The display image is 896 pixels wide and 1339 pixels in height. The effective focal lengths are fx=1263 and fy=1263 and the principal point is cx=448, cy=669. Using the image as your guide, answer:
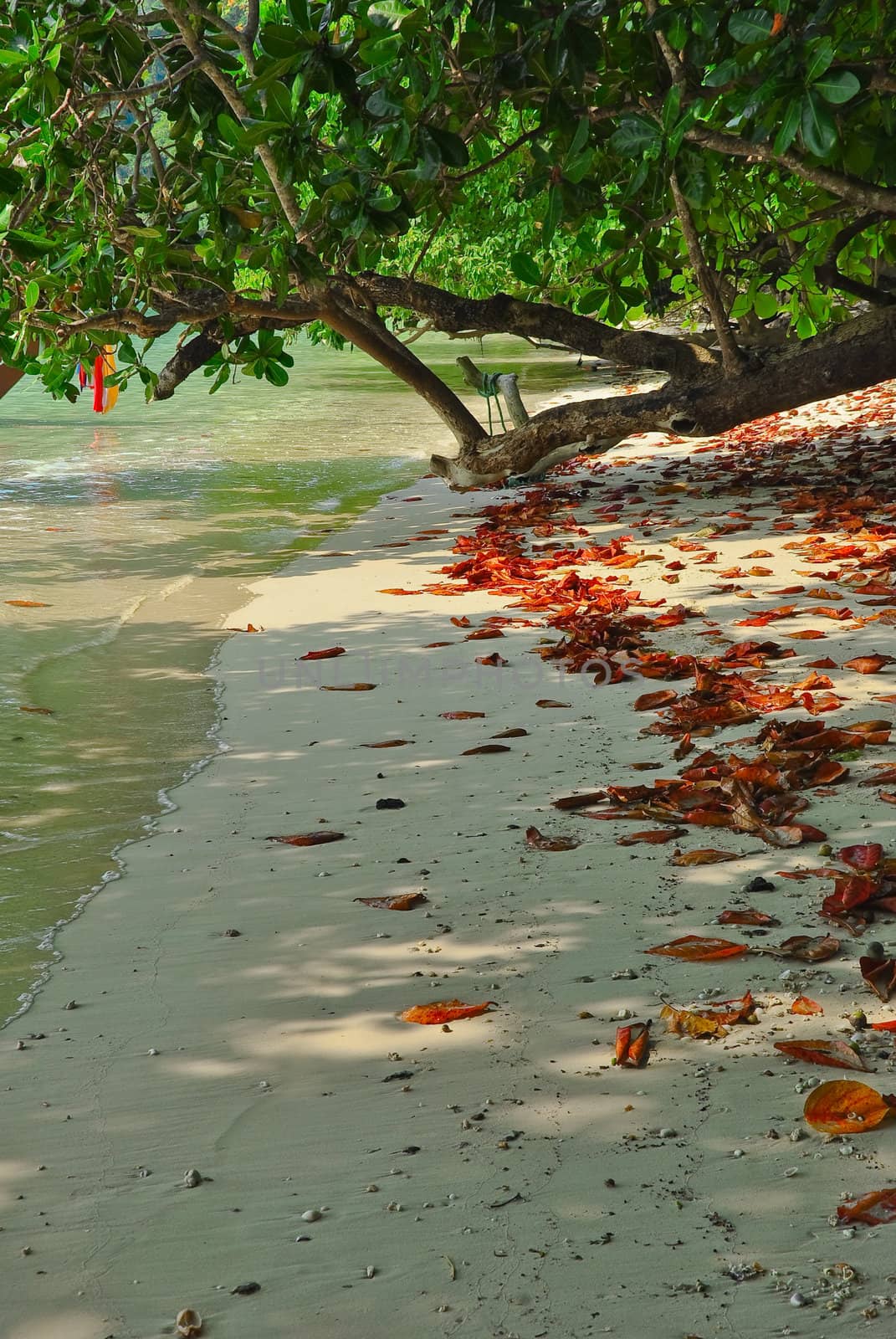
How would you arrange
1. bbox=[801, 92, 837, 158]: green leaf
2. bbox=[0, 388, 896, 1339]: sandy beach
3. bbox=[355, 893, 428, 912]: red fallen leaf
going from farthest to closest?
bbox=[801, 92, 837, 158]: green leaf
bbox=[355, 893, 428, 912]: red fallen leaf
bbox=[0, 388, 896, 1339]: sandy beach

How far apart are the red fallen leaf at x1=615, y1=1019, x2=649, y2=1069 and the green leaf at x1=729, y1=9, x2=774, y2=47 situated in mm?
3094

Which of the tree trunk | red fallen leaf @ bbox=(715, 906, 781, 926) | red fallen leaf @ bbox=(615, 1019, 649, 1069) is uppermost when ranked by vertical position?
the tree trunk

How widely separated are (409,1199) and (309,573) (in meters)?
7.06

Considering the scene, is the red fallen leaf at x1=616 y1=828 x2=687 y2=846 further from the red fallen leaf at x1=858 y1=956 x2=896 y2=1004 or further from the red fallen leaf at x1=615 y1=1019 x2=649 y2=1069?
the red fallen leaf at x1=615 y1=1019 x2=649 y2=1069

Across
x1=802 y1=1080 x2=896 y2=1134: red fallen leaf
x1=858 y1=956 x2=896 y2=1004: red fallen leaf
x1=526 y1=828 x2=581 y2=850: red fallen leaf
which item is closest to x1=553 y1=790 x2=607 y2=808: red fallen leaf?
x1=526 y1=828 x2=581 y2=850: red fallen leaf

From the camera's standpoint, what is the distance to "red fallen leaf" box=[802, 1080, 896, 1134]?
232 centimetres

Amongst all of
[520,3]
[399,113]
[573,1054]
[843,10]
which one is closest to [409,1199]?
[573,1054]

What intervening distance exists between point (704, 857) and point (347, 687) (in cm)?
275

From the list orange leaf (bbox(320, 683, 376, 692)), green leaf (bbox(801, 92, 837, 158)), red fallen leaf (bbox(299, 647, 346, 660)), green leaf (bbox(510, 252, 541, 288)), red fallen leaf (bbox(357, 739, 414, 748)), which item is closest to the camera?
green leaf (bbox(801, 92, 837, 158))

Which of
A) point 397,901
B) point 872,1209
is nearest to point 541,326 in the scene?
point 397,901

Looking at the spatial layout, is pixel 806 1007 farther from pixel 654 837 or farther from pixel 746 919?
pixel 654 837

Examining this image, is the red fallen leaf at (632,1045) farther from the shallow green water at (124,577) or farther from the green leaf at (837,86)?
the green leaf at (837,86)

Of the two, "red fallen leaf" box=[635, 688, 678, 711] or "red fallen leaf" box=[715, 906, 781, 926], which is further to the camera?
"red fallen leaf" box=[635, 688, 678, 711]

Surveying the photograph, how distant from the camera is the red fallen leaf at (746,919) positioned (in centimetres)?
315
